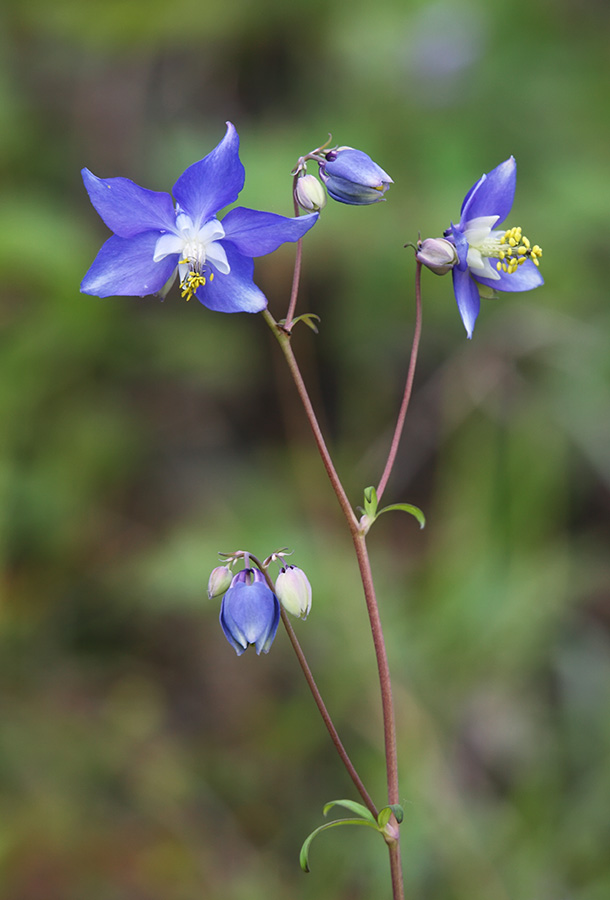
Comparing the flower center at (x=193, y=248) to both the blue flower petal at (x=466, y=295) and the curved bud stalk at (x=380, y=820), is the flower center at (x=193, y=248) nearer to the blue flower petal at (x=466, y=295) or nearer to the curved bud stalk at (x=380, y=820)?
the blue flower petal at (x=466, y=295)

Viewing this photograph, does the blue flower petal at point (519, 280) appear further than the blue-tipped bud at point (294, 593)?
Yes

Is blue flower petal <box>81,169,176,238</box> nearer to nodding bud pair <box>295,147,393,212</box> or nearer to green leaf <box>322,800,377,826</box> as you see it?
nodding bud pair <box>295,147,393,212</box>

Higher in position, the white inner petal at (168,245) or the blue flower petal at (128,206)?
the blue flower petal at (128,206)

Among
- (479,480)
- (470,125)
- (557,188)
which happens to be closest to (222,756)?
(479,480)

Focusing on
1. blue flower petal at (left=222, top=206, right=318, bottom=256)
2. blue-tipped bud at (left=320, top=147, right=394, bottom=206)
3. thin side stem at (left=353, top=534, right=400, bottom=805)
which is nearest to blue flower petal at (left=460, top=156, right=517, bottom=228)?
blue-tipped bud at (left=320, top=147, right=394, bottom=206)

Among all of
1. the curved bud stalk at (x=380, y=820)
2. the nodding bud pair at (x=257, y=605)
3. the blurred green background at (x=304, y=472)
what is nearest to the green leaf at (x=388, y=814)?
the curved bud stalk at (x=380, y=820)

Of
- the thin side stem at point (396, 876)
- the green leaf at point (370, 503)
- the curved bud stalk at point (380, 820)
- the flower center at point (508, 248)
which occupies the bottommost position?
the thin side stem at point (396, 876)
